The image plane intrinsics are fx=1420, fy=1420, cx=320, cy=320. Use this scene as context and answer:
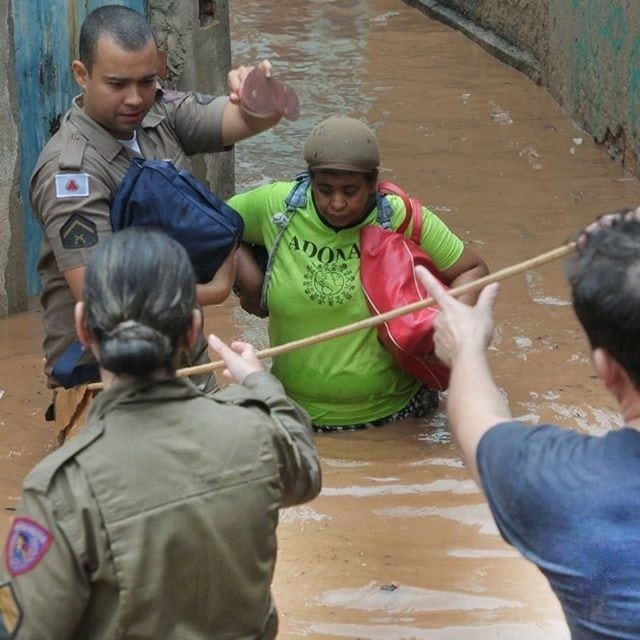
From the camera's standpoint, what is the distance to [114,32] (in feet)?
14.6

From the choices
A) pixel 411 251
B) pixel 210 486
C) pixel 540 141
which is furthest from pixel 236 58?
pixel 210 486

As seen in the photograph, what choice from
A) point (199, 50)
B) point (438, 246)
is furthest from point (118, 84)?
point (199, 50)

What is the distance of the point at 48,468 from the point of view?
7.97ft

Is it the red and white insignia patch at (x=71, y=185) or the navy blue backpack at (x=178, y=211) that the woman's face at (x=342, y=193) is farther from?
the red and white insignia patch at (x=71, y=185)

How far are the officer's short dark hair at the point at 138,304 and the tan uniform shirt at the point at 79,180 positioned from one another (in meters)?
1.82

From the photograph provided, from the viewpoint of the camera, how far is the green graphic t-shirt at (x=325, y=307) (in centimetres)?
514

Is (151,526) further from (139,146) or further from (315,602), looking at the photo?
(139,146)

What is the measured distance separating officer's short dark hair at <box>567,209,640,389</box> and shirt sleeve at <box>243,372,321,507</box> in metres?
0.65

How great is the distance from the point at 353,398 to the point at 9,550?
2895 mm

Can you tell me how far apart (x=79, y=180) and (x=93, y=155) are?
0.12 meters

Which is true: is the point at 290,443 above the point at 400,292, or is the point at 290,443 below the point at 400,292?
above

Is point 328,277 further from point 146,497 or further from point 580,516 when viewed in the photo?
point 580,516

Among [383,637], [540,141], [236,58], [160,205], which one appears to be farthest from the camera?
[236,58]

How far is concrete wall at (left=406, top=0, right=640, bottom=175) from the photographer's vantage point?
8.57 m
